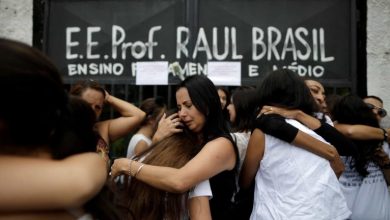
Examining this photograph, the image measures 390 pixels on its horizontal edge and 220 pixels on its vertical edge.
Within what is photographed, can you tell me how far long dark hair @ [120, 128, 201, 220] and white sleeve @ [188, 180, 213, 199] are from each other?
0.14 feet

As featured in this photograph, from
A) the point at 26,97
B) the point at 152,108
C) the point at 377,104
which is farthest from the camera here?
the point at 152,108

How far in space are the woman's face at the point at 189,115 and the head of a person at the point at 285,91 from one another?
15.1 inches

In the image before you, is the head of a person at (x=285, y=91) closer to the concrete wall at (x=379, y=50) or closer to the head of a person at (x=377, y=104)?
the head of a person at (x=377, y=104)

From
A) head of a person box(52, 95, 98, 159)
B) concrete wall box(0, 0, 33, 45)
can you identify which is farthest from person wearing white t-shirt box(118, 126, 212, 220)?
concrete wall box(0, 0, 33, 45)

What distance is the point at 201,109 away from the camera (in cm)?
224

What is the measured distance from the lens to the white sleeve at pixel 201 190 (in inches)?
81.3

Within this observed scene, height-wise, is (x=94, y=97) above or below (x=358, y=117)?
above

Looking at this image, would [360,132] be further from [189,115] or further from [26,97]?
[26,97]

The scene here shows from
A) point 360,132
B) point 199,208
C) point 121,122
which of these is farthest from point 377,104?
point 199,208

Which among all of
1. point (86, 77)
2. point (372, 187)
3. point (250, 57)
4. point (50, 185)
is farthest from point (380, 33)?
point (50, 185)

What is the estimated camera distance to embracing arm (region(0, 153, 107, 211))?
3.13 feet

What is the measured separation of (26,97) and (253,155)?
153cm

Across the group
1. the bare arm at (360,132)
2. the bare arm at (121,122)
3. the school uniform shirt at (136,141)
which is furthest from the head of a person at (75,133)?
the school uniform shirt at (136,141)

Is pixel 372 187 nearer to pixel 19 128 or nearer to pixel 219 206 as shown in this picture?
pixel 219 206
